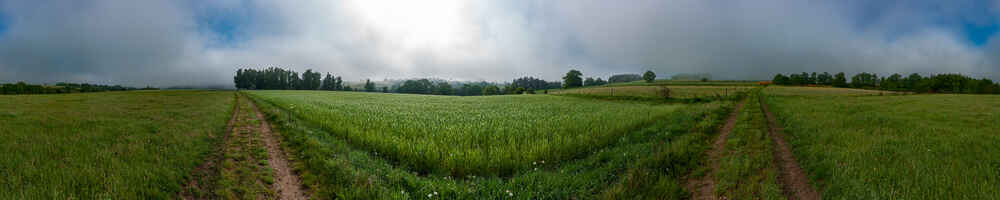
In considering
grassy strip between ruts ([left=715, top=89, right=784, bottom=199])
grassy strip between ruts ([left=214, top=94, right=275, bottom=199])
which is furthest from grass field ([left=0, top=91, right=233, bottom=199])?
grassy strip between ruts ([left=715, top=89, right=784, bottom=199])

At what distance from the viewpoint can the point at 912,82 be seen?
7388 cm

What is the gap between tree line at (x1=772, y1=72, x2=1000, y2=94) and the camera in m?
59.0

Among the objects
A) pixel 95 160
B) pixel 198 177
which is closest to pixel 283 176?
pixel 198 177

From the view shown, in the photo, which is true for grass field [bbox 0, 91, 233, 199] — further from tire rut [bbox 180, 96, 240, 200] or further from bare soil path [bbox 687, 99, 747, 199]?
bare soil path [bbox 687, 99, 747, 199]

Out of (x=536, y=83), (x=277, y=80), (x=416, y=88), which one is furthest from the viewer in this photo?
(x=536, y=83)

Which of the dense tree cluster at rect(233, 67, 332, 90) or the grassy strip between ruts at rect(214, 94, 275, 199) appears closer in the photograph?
the grassy strip between ruts at rect(214, 94, 275, 199)

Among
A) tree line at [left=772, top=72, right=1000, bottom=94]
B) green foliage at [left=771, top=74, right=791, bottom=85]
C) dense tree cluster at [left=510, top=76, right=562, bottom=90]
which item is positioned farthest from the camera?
dense tree cluster at [left=510, top=76, right=562, bottom=90]

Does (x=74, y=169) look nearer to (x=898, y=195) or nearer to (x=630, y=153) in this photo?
(x=630, y=153)

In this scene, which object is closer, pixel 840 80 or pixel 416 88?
pixel 840 80

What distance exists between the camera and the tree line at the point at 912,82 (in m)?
59.0

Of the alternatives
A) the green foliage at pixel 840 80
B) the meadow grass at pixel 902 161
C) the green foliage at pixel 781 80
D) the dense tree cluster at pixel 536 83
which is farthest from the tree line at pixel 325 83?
the meadow grass at pixel 902 161

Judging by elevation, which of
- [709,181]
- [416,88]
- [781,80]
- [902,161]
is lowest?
[709,181]

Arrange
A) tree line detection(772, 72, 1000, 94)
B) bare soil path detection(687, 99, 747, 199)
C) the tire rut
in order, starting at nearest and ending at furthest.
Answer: the tire rut
bare soil path detection(687, 99, 747, 199)
tree line detection(772, 72, 1000, 94)

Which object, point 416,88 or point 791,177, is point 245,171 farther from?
point 416,88
